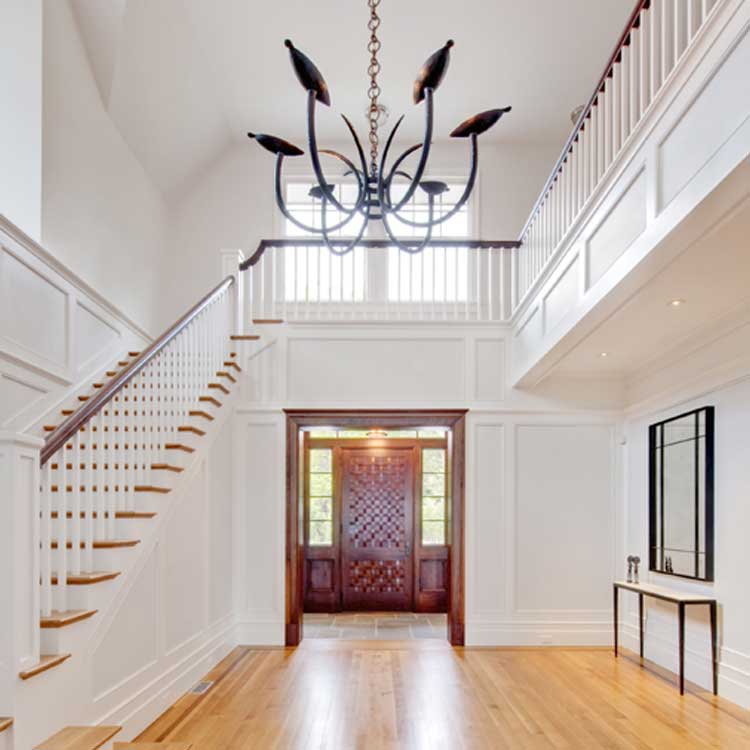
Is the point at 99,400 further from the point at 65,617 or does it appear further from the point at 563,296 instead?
the point at 563,296

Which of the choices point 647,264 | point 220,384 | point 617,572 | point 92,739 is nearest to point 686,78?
point 647,264

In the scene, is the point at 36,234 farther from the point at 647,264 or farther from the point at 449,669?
the point at 449,669

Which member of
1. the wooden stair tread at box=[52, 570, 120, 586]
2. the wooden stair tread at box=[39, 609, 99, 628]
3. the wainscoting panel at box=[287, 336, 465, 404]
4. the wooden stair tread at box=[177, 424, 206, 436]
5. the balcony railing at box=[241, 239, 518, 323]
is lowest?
the wooden stair tread at box=[39, 609, 99, 628]

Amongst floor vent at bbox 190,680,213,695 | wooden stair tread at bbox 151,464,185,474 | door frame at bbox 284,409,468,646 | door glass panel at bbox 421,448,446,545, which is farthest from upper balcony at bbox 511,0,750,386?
door glass panel at bbox 421,448,446,545

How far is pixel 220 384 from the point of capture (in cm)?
618

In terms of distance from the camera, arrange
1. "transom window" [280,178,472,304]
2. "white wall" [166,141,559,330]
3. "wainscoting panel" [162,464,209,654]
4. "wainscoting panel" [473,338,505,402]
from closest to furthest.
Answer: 1. "wainscoting panel" [162,464,209,654]
2. "wainscoting panel" [473,338,505,402]
3. "transom window" [280,178,472,304]
4. "white wall" [166,141,559,330]

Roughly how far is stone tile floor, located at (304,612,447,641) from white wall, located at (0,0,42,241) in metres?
4.84

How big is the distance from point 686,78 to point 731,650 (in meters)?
3.81

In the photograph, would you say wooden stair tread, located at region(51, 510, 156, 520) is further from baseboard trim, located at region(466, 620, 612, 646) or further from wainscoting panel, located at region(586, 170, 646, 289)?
baseboard trim, located at region(466, 620, 612, 646)

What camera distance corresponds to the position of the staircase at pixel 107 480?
310cm

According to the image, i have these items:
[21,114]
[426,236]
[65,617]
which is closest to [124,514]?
[65,617]

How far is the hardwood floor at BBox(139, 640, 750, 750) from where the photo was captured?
4.23 metres

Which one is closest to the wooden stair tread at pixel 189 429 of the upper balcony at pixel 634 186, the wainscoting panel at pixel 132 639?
the wainscoting panel at pixel 132 639

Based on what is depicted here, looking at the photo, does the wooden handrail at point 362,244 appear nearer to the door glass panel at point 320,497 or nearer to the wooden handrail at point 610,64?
the wooden handrail at point 610,64
